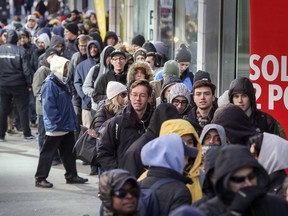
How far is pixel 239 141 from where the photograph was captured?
9.01 metres

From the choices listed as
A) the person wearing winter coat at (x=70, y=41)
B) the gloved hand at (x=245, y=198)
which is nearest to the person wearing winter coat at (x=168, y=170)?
the gloved hand at (x=245, y=198)

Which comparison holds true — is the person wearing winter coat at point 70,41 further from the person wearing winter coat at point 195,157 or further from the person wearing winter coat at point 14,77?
the person wearing winter coat at point 195,157

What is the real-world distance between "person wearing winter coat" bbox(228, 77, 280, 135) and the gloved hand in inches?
153

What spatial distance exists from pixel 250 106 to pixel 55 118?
4649mm

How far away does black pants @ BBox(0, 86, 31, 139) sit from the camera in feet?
62.4

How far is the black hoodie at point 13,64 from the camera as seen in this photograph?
61.9 ft

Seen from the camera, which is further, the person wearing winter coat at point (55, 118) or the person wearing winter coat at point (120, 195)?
the person wearing winter coat at point (55, 118)

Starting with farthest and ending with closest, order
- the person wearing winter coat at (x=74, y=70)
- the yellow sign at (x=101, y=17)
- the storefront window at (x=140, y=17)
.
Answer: the storefront window at (x=140, y=17) < the yellow sign at (x=101, y=17) < the person wearing winter coat at (x=74, y=70)

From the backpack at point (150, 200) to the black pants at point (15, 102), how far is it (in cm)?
1212

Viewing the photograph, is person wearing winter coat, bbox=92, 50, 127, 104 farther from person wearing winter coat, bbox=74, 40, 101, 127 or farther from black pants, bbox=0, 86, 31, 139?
black pants, bbox=0, 86, 31, 139

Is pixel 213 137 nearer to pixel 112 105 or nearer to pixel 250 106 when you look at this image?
pixel 250 106

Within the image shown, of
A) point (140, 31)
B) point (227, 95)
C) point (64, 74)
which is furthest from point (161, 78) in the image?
point (140, 31)

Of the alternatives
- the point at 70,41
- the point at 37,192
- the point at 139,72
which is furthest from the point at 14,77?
the point at 139,72

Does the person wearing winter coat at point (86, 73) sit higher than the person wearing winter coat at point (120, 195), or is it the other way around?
the person wearing winter coat at point (120, 195)
